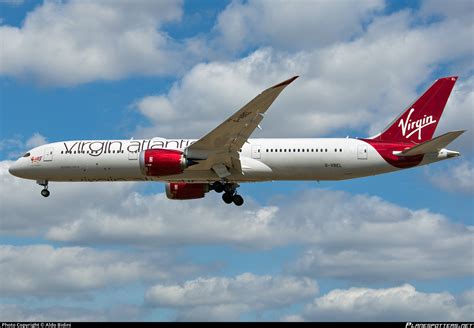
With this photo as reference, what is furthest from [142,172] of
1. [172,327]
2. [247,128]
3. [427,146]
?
[172,327]

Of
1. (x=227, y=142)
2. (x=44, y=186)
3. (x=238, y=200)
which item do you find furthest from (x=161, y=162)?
(x=44, y=186)

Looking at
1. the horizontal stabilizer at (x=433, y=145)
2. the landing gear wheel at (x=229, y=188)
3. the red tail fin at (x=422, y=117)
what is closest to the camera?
the horizontal stabilizer at (x=433, y=145)

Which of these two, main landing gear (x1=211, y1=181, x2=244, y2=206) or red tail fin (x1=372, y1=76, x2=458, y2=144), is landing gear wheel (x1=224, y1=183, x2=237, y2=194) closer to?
main landing gear (x1=211, y1=181, x2=244, y2=206)

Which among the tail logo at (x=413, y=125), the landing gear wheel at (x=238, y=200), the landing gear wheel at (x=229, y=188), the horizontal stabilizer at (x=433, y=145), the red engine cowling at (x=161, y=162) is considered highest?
the tail logo at (x=413, y=125)

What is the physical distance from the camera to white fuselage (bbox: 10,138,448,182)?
5359 centimetres

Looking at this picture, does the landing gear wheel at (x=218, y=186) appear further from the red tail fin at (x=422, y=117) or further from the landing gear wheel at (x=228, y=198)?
the red tail fin at (x=422, y=117)

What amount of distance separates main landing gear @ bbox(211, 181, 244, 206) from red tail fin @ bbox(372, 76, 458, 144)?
933cm

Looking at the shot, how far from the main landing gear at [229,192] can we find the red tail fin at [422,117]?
30.6ft

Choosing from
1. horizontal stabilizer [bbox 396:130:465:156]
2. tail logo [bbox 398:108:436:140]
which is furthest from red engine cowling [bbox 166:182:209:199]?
horizontal stabilizer [bbox 396:130:465:156]

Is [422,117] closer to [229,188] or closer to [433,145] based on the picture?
[433,145]

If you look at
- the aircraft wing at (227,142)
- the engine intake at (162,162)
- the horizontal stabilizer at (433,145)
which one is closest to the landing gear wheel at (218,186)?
the aircraft wing at (227,142)

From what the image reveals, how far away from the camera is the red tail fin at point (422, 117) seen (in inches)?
2181

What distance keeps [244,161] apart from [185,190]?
7.04 metres

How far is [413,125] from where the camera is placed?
55.6 m
